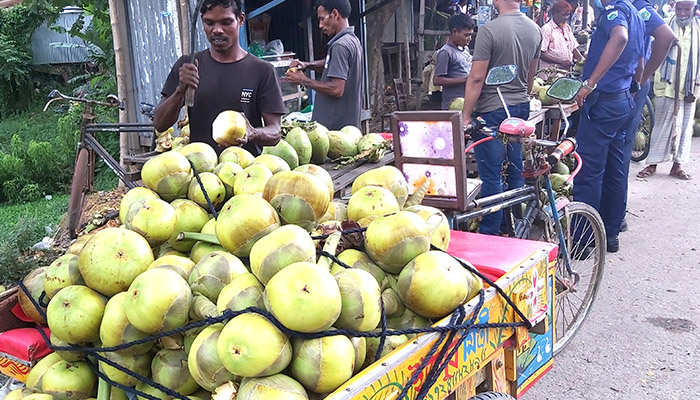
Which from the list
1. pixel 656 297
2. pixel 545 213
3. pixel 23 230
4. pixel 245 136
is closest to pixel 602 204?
pixel 656 297

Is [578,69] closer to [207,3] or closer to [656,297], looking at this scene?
[656,297]

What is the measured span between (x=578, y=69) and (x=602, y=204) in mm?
3975

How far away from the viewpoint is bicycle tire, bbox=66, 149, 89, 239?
5.05 metres

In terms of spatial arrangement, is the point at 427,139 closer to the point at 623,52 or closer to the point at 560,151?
the point at 560,151

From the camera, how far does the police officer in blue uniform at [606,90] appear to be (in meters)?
4.46

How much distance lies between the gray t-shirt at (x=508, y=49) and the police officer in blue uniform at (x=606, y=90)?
1.53 ft

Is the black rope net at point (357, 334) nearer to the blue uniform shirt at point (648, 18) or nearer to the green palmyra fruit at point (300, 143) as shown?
the green palmyra fruit at point (300, 143)

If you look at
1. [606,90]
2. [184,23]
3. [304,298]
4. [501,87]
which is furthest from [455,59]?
[304,298]

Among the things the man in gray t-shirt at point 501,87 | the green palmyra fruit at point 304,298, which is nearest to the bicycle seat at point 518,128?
the man in gray t-shirt at point 501,87

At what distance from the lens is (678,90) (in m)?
6.85

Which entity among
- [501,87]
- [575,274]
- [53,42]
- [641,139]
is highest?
[53,42]

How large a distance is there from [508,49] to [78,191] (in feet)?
12.4

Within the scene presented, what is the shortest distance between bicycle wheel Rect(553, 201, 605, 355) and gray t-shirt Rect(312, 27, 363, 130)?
183 centimetres

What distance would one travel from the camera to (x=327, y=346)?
54.4 inches
